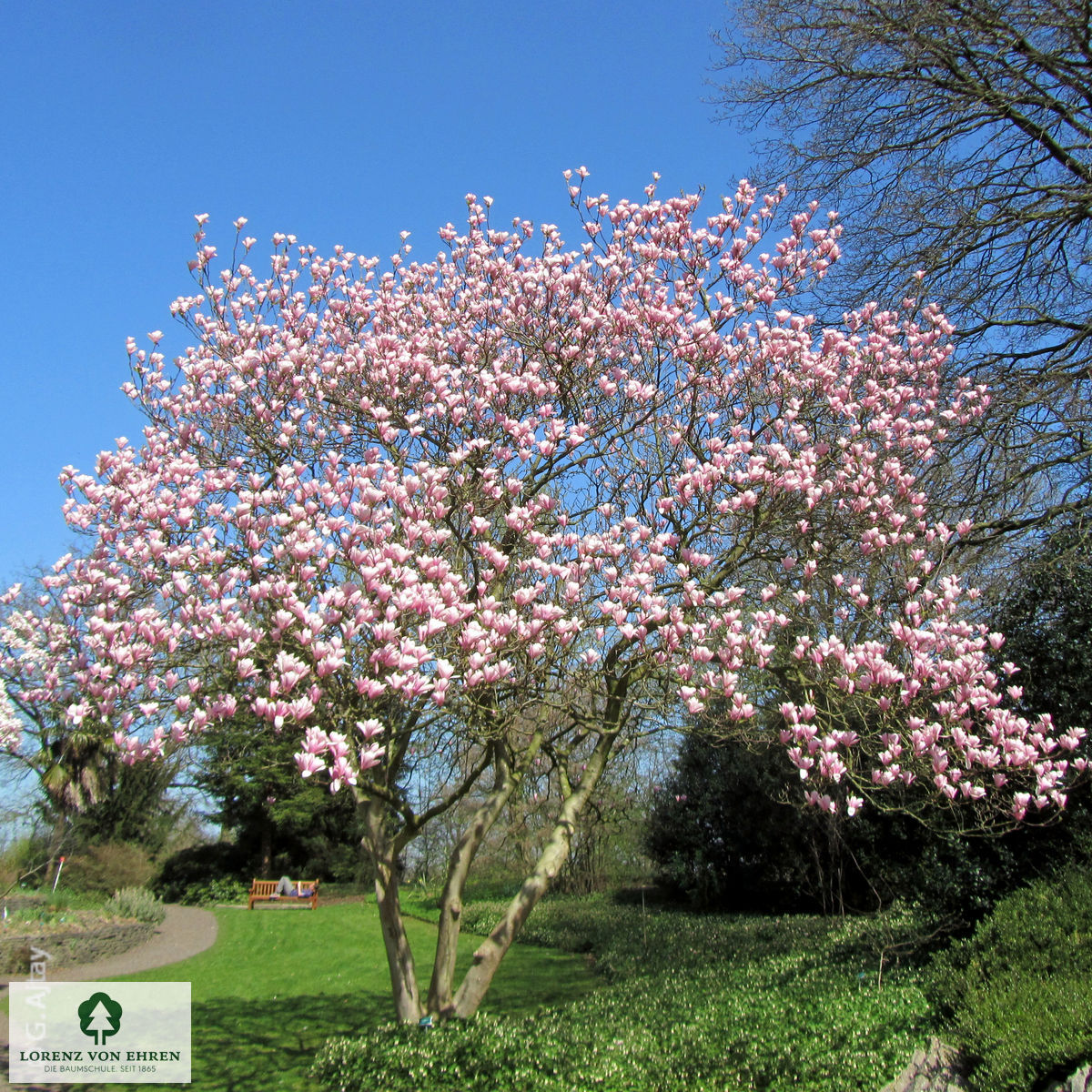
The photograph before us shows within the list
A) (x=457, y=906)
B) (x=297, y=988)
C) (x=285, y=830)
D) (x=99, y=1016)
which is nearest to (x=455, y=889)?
(x=457, y=906)

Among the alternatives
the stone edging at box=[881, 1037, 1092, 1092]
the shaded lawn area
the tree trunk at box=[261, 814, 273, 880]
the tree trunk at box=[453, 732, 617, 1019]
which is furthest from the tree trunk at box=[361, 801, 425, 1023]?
the tree trunk at box=[261, 814, 273, 880]

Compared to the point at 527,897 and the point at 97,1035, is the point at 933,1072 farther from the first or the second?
the point at 97,1035

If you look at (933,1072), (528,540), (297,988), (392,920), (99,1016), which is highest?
(528,540)

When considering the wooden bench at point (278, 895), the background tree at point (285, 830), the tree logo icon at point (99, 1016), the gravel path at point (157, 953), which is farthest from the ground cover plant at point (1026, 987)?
the background tree at point (285, 830)

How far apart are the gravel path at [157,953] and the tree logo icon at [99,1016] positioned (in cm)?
106

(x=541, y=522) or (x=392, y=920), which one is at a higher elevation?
(x=541, y=522)

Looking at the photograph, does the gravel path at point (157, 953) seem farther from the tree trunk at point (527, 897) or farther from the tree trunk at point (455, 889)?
the tree trunk at point (527, 897)

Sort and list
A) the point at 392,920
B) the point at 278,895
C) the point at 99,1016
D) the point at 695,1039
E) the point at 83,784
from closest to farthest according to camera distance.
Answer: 1. the point at 695,1039
2. the point at 392,920
3. the point at 99,1016
4. the point at 83,784
5. the point at 278,895

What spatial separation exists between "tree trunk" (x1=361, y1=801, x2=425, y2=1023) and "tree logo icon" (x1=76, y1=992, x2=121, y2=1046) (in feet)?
12.0

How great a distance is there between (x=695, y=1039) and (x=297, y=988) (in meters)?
7.06

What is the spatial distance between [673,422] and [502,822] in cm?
1411

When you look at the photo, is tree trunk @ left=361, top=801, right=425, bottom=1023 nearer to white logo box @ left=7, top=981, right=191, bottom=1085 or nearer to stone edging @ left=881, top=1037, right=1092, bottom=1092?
white logo box @ left=7, top=981, right=191, bottom=1085

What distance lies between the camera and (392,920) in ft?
20.1

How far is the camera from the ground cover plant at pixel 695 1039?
4723 mm
